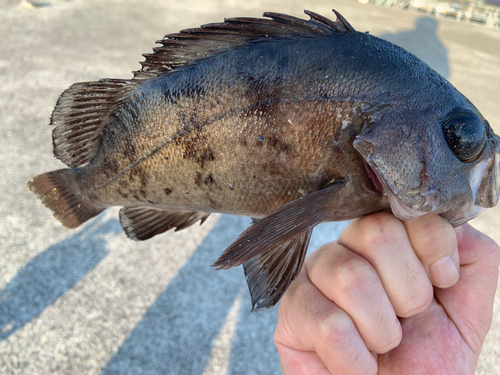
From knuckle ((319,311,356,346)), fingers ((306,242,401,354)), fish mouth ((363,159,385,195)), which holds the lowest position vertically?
knuckle ((319,311,356,346))

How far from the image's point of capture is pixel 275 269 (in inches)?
28.2

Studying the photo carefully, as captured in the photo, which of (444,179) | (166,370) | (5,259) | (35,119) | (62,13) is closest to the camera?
→ (444,179)

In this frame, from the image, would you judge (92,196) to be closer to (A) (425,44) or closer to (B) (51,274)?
(B) (51,274)

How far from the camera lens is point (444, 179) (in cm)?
60

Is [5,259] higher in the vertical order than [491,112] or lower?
lower

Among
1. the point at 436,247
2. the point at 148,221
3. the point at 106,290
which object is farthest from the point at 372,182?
the point at 106,290

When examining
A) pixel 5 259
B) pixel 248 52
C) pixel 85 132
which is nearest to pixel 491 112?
pixel 248 52

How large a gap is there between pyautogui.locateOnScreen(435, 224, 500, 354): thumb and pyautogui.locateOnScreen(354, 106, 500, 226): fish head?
10.6 inches

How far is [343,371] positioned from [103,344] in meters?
0.98

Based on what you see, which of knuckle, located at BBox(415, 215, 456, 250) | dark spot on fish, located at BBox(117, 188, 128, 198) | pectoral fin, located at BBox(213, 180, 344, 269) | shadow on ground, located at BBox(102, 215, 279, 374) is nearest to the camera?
pectoral fin, located at BBox(213, 180, 344, 269)

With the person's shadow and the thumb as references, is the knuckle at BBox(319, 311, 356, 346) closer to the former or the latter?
the thumb

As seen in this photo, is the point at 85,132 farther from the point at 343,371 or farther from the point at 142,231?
the point at 343,371

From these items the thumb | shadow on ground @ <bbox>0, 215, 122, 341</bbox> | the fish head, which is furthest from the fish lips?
shadow on ground @ <bbox>0, 215, 122, 341</bbox>

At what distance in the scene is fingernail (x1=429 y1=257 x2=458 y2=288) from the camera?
71cm
